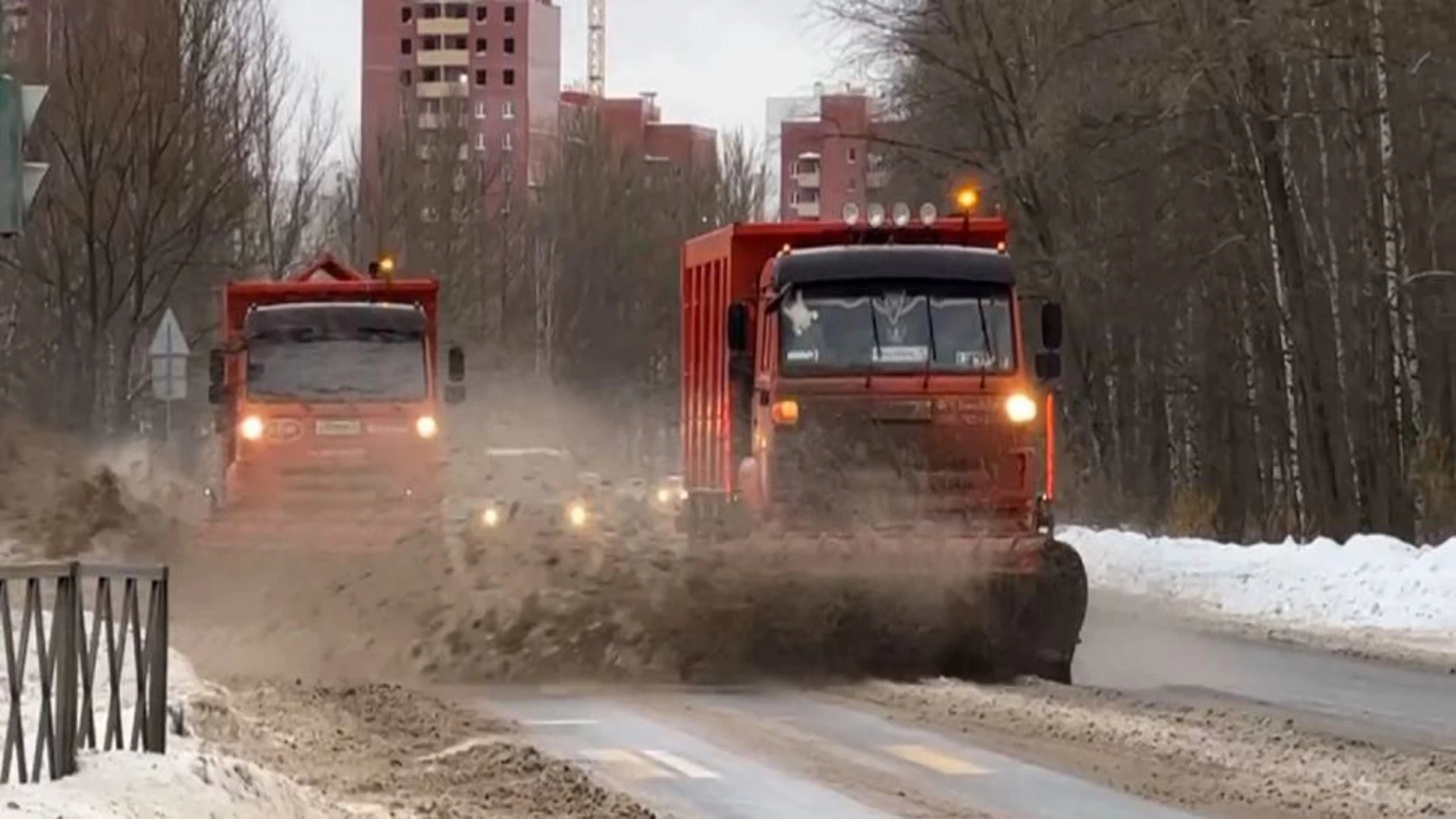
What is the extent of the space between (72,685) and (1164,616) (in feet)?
55.7

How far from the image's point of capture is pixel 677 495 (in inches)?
785

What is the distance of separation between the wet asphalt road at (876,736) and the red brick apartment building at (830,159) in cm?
528

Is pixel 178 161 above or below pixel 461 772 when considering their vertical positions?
above

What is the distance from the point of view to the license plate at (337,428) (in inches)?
909

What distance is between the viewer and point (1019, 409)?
17.5 m

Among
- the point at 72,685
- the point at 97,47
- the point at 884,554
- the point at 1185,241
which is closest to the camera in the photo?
the point at 72,685

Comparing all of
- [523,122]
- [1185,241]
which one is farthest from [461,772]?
[523,122]

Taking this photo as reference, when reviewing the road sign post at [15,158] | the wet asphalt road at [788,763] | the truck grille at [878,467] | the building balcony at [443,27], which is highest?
the building balcony at [443,27]

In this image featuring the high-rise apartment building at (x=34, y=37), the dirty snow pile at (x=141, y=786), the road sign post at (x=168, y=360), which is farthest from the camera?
the high-rise apartment building at (x=34, y=37)

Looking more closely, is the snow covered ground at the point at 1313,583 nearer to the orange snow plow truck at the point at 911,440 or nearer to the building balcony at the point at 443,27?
the orange snow plow truck at the point at 911,440

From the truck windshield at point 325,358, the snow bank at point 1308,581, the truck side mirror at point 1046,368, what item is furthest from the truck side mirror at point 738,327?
the snow bank at point 1308,581

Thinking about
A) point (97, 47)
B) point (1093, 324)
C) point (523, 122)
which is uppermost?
point (523, 122)

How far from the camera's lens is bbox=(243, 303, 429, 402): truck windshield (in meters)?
23.3

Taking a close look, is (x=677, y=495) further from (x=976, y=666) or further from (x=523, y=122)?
(x=523, y=122)
